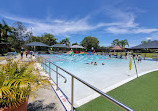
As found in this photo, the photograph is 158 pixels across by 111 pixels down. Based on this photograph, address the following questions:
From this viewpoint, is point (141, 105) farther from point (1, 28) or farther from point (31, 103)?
point (1, 28)

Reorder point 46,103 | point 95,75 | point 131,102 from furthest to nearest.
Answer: point 95,75 < point 131,102 < point 46,103

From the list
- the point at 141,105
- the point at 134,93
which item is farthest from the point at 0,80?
the point at 134,93

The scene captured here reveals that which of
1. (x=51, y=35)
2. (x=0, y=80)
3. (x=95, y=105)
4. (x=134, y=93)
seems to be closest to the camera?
(x=0, y=80)

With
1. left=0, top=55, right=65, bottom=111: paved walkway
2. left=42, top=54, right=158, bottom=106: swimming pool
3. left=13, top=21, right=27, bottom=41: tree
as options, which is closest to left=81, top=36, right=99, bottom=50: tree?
left=13, top=21, right=27, bottom=41: tree

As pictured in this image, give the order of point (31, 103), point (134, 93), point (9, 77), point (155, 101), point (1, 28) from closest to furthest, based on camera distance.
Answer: point (9, 77)
point (31, 103)
point (155, 101)
point (134, 93)
point (1, 28)

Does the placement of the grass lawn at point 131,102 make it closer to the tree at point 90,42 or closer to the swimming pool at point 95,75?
the swimming pool at point 95,75

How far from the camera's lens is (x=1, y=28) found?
23438 mm

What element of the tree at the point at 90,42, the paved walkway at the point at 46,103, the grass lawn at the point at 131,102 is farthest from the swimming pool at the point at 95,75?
the tree at the point at 90,42

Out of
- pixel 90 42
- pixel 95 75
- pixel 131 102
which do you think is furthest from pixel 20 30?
pixel 131 102

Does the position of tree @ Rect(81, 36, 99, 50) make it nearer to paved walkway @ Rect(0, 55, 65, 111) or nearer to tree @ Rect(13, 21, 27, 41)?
tree @ Rect(13, 21, 27, 41)

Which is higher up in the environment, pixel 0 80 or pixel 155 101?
pixel 0 80

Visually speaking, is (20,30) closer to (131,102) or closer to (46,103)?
(46,103)

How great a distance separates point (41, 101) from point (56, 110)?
0.69 m

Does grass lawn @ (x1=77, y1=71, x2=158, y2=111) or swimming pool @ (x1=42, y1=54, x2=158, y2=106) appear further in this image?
swimming pool @ (x1=42, y1=54, x2=158, y2=106)
